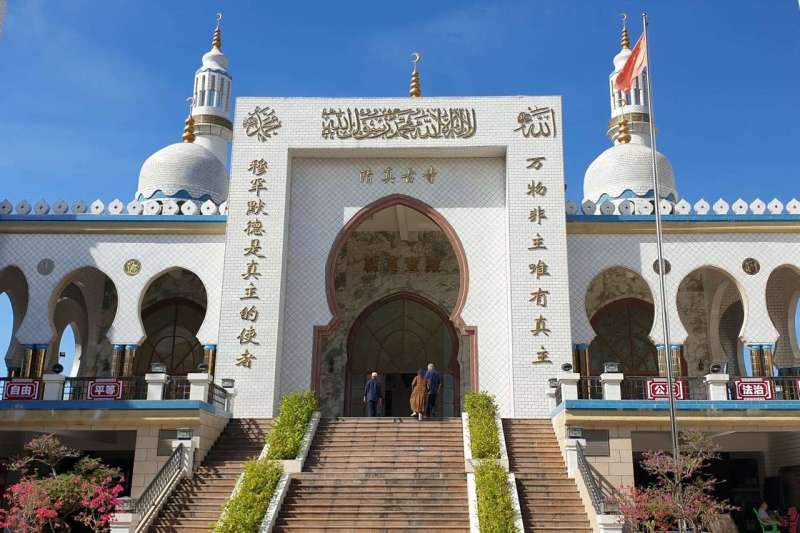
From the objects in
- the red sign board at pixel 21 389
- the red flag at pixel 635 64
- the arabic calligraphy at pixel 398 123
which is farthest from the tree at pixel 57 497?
the red flag at pixel 635 64

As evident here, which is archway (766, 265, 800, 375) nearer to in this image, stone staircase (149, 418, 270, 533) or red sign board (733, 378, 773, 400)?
red sign board (733, 378, 773, 400)

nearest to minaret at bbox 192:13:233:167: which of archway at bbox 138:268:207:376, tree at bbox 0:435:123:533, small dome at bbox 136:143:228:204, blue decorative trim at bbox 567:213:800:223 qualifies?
small dome at bbox 136:143:228:204

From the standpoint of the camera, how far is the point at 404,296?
16.2 meters

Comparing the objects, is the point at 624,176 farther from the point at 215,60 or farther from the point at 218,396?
the point at 215,60

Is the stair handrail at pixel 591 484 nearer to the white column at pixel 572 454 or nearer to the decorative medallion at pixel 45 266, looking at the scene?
the white column at pixel 572 454

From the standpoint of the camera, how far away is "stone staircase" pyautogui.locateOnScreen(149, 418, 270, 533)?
9.88 meters

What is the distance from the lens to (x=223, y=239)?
1456cm

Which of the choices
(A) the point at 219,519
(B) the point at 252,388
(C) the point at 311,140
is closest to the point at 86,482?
(A) the point at 219,519

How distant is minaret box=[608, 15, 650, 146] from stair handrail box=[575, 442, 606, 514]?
11170 millimetres

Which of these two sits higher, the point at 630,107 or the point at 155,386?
the point at 630,107

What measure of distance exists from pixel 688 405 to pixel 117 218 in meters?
9.67

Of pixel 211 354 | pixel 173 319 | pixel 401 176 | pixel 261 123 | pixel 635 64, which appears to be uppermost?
pixel 261 123

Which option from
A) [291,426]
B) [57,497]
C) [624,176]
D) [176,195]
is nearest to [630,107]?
[624,176]

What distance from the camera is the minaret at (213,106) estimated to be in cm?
2205
